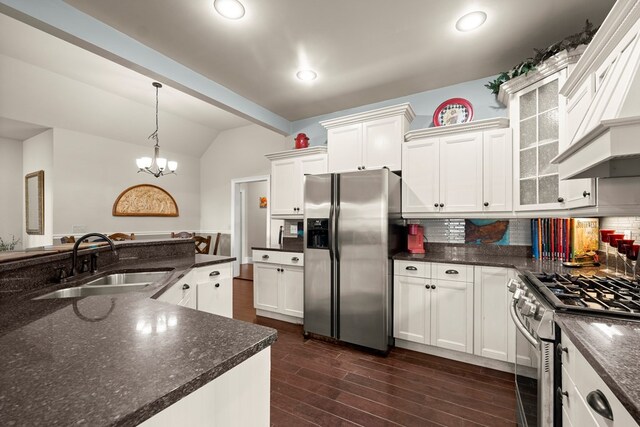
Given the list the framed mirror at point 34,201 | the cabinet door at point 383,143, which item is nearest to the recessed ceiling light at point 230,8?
the cabinet door at point 383,143

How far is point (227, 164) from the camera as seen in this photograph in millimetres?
5656

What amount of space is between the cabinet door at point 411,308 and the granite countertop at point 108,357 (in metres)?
2.04

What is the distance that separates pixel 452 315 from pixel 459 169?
1352 mm

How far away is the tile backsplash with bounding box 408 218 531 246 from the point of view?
2.72m

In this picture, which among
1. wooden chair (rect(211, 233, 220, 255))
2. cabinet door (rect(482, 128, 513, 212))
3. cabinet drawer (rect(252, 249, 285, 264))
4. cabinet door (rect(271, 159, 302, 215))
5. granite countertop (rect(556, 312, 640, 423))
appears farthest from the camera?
wooden chair (rect(211, 233, 220, 255))

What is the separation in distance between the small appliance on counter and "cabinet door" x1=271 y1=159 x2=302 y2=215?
1509 mm

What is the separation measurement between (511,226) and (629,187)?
1220 mm

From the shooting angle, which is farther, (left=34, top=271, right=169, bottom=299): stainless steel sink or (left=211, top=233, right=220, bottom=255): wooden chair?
(left=211, top=233, right=220, bottom=255): wooden chair

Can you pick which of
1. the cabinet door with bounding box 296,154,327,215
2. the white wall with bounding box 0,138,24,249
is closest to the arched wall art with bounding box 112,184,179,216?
the white wall with bounding box 0,138,24,249

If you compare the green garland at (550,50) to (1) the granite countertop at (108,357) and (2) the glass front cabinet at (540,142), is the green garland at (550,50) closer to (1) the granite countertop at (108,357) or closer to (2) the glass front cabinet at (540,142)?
(2) the glass front cabinet at (540,142)

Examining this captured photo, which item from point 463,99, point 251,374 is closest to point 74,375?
point 251,374

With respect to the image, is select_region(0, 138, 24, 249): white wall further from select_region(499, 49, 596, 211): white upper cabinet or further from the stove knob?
select_region(499, 49, 596, 211): white upper cabinet

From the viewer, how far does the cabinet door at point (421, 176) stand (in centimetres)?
280

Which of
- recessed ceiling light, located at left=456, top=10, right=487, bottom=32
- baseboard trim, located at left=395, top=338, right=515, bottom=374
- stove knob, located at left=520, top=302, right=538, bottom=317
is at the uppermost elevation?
recessed ceiling light, located at left=456, top=10, right=487, bottom=32
